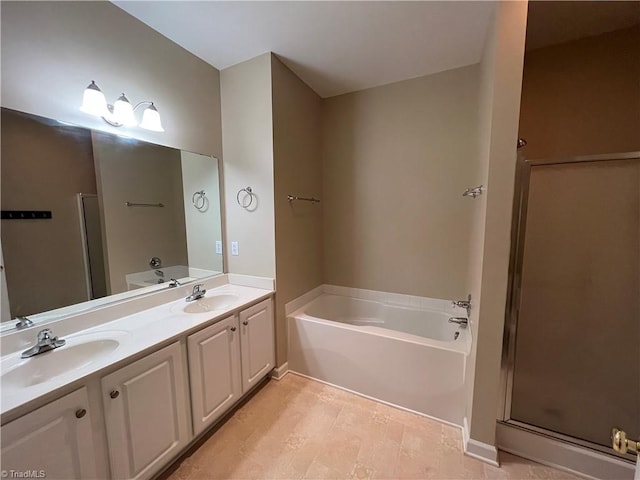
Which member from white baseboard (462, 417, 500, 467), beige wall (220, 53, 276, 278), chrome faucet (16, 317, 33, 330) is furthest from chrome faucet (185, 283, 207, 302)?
white baseboard (462, 417, 500, 467)

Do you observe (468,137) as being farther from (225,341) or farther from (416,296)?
(225,341)

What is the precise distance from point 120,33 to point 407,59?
6.46 ft

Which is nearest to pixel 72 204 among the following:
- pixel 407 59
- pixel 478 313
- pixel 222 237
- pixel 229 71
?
pixel 222 237

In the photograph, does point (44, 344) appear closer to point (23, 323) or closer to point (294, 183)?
point (23, 323)

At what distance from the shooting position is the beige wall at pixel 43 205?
1191 millimetres

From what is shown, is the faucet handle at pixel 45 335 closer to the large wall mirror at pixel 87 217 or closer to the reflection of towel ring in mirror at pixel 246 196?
the large wall mirror at pixel 87 217

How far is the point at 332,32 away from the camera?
1700 millimetres

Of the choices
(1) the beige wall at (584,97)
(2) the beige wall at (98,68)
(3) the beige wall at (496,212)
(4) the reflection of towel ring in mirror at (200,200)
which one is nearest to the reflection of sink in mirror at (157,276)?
(4) the reflection of towel ring in mirror at (200,200)

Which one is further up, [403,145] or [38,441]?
[403,145]

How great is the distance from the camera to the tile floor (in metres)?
1.41

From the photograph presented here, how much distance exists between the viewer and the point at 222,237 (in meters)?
2.26

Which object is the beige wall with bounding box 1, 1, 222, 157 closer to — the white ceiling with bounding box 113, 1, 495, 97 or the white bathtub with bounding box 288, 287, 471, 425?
the white ceiling with bounding box 113, 1, 495, 97

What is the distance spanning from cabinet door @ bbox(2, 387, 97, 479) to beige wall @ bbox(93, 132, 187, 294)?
2.50 feet

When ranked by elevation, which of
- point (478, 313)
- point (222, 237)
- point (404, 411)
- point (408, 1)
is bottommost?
point (404, 411)
